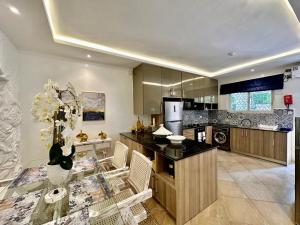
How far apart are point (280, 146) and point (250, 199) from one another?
2.07m

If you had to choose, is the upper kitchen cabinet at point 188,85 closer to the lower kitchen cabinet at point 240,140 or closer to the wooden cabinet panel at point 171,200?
the lower kitchen cabinet at point 240,140

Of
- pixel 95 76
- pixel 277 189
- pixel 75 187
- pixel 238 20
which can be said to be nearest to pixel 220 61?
pixel 238 20

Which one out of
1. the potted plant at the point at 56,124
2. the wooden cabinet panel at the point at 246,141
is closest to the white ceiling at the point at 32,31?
the potted plant at the point at 56,124

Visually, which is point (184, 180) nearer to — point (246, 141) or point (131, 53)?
point (131, 53)

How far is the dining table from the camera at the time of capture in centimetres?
88

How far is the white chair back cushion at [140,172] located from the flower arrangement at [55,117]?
2.35 feet

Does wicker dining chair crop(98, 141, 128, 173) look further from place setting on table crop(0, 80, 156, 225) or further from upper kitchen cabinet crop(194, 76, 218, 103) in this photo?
upper kitchen cabinet crop(194, 76, 218, 103)

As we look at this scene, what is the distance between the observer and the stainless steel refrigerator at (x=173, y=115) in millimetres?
3447

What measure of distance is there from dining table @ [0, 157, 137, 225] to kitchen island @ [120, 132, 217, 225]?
0.69m

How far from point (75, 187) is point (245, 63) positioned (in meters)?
4.43

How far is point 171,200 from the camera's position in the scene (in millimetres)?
1667

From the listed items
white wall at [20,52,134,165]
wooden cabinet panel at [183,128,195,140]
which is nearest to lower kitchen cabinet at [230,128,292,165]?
wooden cabinet panel at [183,128,195,140]

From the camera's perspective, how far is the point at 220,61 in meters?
3.49

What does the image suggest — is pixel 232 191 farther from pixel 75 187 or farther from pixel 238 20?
pixel 238 20
